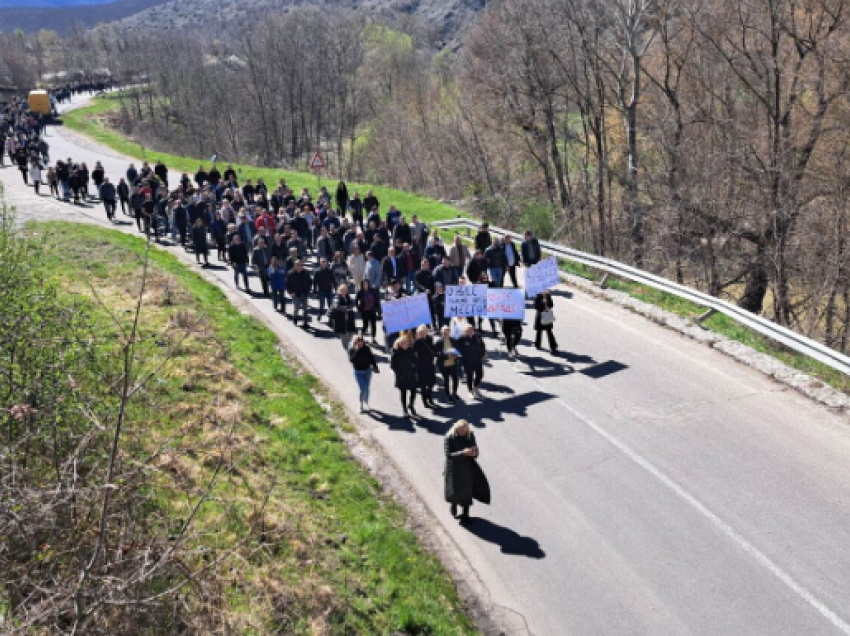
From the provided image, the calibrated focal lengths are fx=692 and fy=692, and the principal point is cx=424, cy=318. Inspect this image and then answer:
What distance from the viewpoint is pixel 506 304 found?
1420 centimetres

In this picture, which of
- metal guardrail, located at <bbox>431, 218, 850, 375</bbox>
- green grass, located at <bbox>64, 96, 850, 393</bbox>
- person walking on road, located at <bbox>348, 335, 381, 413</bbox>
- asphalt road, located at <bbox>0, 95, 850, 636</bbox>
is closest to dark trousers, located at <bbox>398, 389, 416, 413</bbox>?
asphalt road, located at <bbox>0, 95, 850, 636</bbox>

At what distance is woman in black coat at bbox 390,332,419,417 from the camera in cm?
1181

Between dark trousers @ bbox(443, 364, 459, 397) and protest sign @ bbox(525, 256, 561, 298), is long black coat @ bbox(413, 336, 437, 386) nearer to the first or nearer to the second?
dark trousers @ bbox(443, 364, 459, 397)

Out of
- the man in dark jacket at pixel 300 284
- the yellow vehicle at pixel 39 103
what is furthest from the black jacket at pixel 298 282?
the yellow vehicle at pixel 39 103

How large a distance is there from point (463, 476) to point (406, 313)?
553 cm

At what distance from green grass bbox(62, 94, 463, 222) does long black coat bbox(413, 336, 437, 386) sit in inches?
450

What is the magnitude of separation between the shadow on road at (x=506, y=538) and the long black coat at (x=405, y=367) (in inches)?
122

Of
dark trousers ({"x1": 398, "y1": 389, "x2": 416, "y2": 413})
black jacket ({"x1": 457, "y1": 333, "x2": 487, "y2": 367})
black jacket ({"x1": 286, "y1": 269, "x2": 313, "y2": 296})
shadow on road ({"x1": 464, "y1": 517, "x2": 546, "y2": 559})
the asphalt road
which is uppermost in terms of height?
black jacket ({"x1": 286, "y1": 269, "x2": 313, "y2": 296})

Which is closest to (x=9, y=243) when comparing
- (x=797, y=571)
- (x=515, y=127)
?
(x=797, y=571)

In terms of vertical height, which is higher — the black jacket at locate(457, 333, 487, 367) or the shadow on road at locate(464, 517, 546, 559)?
the black jacket at locate(457, 333, 487, 367)

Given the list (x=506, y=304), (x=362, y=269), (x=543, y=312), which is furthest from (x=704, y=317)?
(x=362, y=269)

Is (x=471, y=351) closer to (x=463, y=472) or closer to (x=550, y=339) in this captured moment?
(x=550, y=339)

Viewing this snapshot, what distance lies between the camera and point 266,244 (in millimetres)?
19312

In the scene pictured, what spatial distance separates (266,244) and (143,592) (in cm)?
1350
